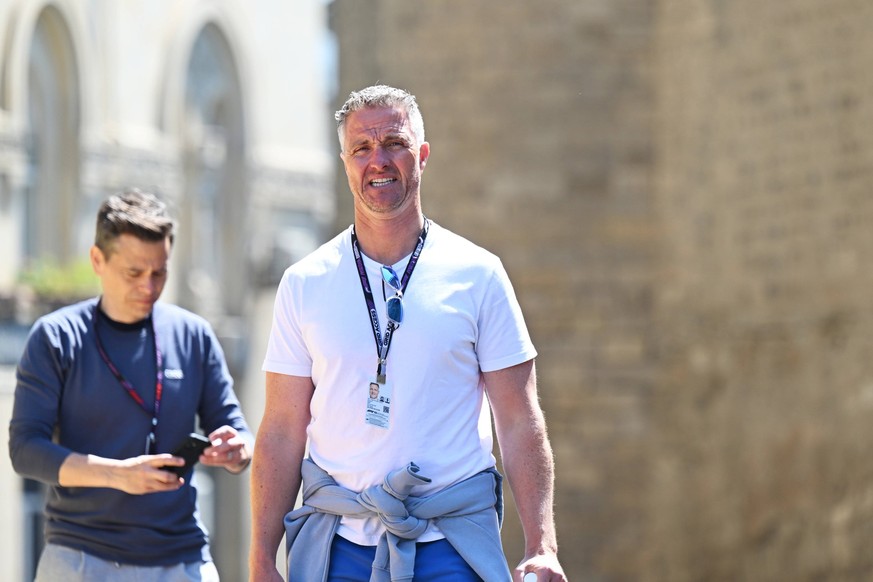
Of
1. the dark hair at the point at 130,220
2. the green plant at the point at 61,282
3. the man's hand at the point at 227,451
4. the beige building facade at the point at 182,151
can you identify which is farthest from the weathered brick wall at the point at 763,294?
the green plant at the point at 61,282

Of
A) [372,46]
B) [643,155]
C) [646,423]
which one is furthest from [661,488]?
[372,46]

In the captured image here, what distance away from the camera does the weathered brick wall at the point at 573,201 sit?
12.6 meters

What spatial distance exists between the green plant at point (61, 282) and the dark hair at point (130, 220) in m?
14.3

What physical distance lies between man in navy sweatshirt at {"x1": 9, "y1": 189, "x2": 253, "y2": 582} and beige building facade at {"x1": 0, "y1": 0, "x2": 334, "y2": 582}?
1299 centimetres

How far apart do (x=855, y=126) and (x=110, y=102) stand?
42.5 feet

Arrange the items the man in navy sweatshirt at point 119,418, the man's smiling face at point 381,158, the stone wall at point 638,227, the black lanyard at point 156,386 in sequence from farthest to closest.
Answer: the stone wall at point 638,227, the black lanyard at point 156,386, the man in navy sweatshirt at point 119,418, the man's smiling face at point 381,158

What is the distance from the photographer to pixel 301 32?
26.1 metres

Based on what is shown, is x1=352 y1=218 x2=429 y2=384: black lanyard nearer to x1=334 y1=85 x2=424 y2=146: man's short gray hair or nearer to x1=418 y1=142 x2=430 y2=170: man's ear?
x1=418 y1=142 x2=430 y2=170: man's ear

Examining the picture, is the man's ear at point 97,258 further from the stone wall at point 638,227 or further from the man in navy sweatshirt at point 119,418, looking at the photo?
the stone wall at point 638,227

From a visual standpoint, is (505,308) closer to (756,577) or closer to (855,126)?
(855,126)

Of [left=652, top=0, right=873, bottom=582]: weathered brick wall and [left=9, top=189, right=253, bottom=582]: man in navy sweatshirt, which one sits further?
[left=652, top=0, right=873, bottom=582]: weathered brick wall

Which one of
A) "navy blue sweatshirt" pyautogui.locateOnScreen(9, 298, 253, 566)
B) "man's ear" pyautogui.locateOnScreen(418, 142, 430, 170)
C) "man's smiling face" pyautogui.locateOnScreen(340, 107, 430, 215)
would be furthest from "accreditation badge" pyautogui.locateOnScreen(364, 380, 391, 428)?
"navy blue sweatshirt" pyautogui.locateOnScreen(9, 298, 253, 566)

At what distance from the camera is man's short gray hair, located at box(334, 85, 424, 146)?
153 inches

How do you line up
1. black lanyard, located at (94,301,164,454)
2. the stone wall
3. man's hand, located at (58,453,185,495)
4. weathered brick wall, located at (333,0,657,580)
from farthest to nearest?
1. weathered brick wall, located at (333,0,657,580)
2. the stone wall
3. black lanyard, located at (94,301,164,454)
4. man's hand, located at (58,453,185,495)
